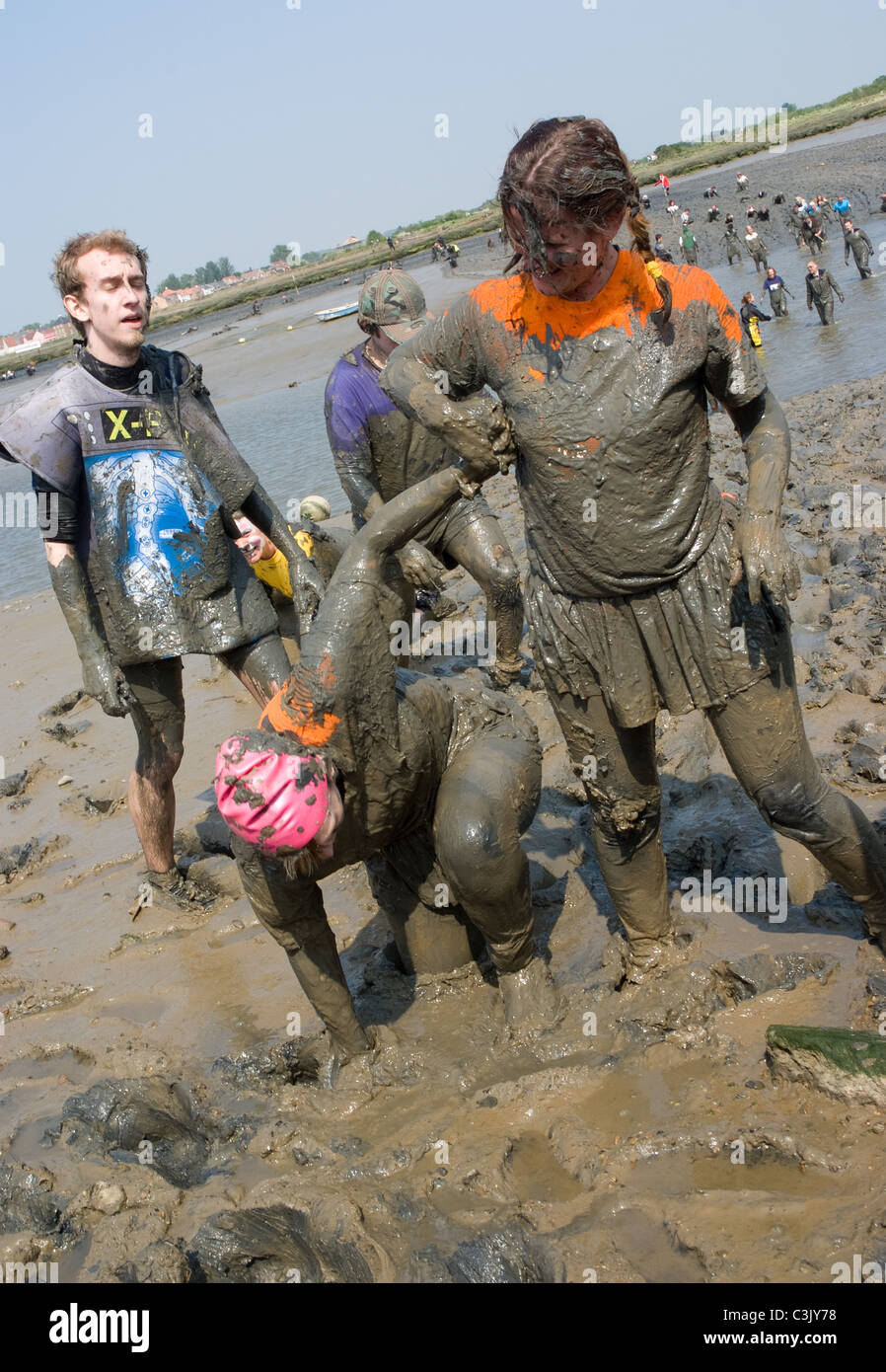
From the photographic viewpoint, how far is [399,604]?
10.7 ft

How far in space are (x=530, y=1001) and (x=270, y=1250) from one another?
3.46 ft

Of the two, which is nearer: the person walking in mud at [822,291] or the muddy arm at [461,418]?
the muddy arm at [461,418]

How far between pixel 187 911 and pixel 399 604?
2.26 metres

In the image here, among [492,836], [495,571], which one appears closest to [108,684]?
[492,836]

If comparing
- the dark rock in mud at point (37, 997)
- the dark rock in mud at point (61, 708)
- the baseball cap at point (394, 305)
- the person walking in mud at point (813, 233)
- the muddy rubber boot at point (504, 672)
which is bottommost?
the dark rock in mud at point (37, 997)

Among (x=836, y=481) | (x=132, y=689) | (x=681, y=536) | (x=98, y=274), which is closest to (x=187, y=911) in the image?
(x=132, y=689)

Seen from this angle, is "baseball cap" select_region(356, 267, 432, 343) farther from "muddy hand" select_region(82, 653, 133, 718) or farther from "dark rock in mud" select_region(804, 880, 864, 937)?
"dark rock in mud" select_region(804, 880, 864, 937)

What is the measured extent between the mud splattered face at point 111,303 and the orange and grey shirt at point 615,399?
1.53m

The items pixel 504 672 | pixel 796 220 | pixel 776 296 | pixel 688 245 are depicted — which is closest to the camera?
pixel 504 672

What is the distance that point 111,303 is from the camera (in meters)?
4.03

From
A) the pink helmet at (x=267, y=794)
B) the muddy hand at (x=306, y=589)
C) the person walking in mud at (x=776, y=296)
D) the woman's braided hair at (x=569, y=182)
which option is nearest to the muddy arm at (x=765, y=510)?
the woman's braided hair at (x=569, y=182)

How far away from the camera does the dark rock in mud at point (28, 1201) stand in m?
3.08

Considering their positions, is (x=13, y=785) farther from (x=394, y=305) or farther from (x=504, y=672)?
(x=394, y=305)

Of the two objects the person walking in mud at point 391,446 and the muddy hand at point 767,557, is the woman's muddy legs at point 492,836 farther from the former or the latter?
the person walking in mud at point 391,446
